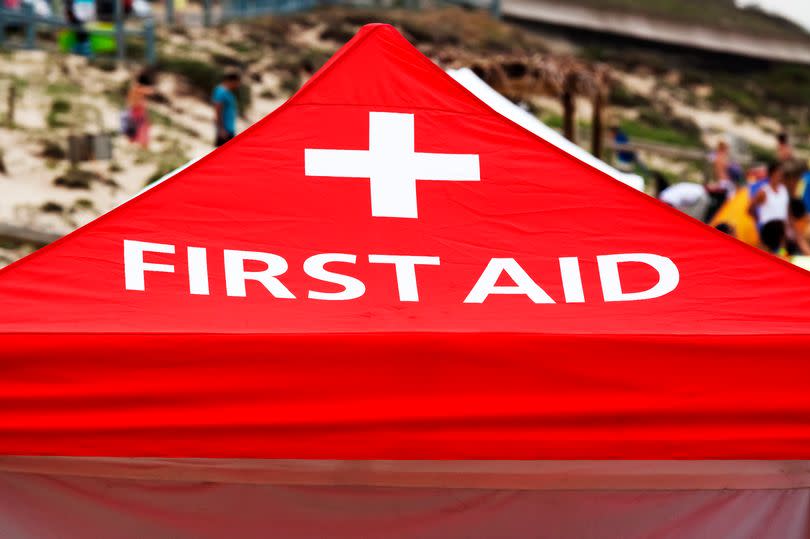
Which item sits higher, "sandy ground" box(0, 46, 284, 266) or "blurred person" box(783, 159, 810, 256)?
"blurred person" box(783, 159, 810, 256)

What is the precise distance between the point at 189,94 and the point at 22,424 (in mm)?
17326

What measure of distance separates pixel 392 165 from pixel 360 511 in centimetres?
102

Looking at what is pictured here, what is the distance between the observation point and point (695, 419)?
3342 millimetres

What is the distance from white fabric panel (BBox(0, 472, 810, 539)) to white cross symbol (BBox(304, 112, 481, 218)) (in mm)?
854

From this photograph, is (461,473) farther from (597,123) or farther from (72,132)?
(72,132)

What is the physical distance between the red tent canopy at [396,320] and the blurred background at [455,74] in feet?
1.27

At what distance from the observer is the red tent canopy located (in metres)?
3.28

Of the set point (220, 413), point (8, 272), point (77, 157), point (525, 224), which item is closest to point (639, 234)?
point (525, 224)

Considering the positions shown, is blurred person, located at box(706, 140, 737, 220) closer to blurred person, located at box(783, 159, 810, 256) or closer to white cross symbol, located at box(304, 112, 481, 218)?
blurred person, located at box(783, 159, 810, 256)

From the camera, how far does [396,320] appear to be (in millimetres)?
3395

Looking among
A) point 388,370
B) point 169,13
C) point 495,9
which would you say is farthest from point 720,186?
point 495,9

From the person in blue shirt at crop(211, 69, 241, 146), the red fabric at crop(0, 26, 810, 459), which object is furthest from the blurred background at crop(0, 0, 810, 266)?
the red fabric at crop(0, 26, 810, 459)

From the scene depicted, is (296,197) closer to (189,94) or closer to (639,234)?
(639,234)

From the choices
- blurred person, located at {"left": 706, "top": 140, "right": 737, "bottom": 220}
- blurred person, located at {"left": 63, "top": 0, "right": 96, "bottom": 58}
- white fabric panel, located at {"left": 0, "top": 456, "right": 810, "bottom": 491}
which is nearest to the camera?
white fabric panel, located at {"left": 0, "top": 456, "right": 810, "bottom": 491}
